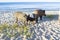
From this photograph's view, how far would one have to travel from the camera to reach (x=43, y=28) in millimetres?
963

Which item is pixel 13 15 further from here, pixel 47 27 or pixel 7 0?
pixel 47 27

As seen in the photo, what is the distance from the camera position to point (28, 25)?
97 centimetres

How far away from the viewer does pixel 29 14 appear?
38.5 inches

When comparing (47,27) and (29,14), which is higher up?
(29,14)

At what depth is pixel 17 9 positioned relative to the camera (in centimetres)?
97

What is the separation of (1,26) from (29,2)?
1.17 feet

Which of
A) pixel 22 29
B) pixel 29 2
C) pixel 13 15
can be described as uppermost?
pixel 29 2

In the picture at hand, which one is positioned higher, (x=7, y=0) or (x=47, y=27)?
(x=7, y=0)

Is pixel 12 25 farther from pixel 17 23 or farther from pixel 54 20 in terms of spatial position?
pixel 54 20

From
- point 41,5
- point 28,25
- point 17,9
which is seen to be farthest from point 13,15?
point 41,5

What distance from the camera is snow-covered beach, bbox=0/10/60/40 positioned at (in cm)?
93

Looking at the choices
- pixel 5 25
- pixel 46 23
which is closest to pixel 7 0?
pixel 5 25

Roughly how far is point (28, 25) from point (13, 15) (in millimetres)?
176

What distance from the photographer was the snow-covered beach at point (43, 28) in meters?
0.93
